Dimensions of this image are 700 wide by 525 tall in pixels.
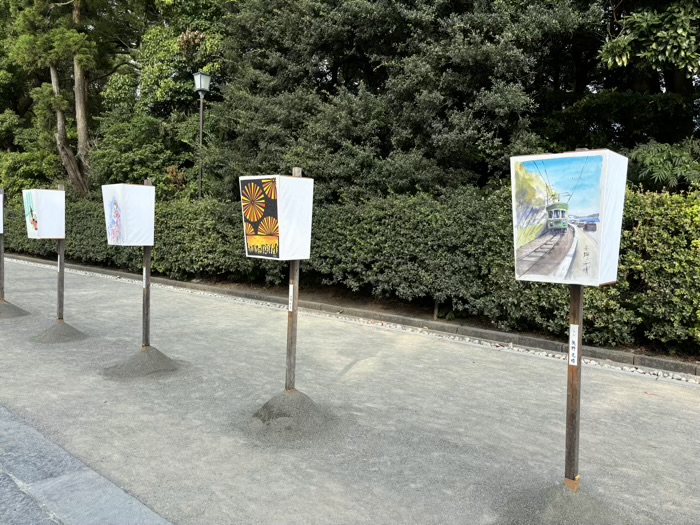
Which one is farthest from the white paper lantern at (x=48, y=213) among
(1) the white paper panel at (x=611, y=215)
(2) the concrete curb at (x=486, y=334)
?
(1) the white paper panel at (x=611, y=215)

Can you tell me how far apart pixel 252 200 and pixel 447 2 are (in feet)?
24.8

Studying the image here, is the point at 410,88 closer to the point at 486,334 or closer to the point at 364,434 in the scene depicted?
the point at 486,334

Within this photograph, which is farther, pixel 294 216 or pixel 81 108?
pixel 81 108

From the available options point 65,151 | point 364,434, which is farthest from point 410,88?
point 65,151

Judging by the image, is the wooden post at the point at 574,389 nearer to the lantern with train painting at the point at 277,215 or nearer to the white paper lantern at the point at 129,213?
the lantern with train painting at the point at 277,215

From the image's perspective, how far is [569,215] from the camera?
2859mm

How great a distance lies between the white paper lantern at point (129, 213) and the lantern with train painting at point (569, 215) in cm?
414

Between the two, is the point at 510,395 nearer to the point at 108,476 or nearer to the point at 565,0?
the point at 108,476

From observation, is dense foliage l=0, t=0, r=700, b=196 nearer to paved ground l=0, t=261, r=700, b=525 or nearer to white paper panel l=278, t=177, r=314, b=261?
paved ground l=0, t=261, r=700, b=525

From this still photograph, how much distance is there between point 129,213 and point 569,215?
14.8ft

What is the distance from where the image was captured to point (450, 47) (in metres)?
9.30

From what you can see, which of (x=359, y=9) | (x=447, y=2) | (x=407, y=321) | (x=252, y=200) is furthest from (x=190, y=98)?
(x=252, y=200)

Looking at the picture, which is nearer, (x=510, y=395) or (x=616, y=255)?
(x=616, y=255)

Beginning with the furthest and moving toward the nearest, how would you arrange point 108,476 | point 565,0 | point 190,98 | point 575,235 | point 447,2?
point 190,98 < point 447,2 < point 565,0 < point 108,476 < point 575,235
